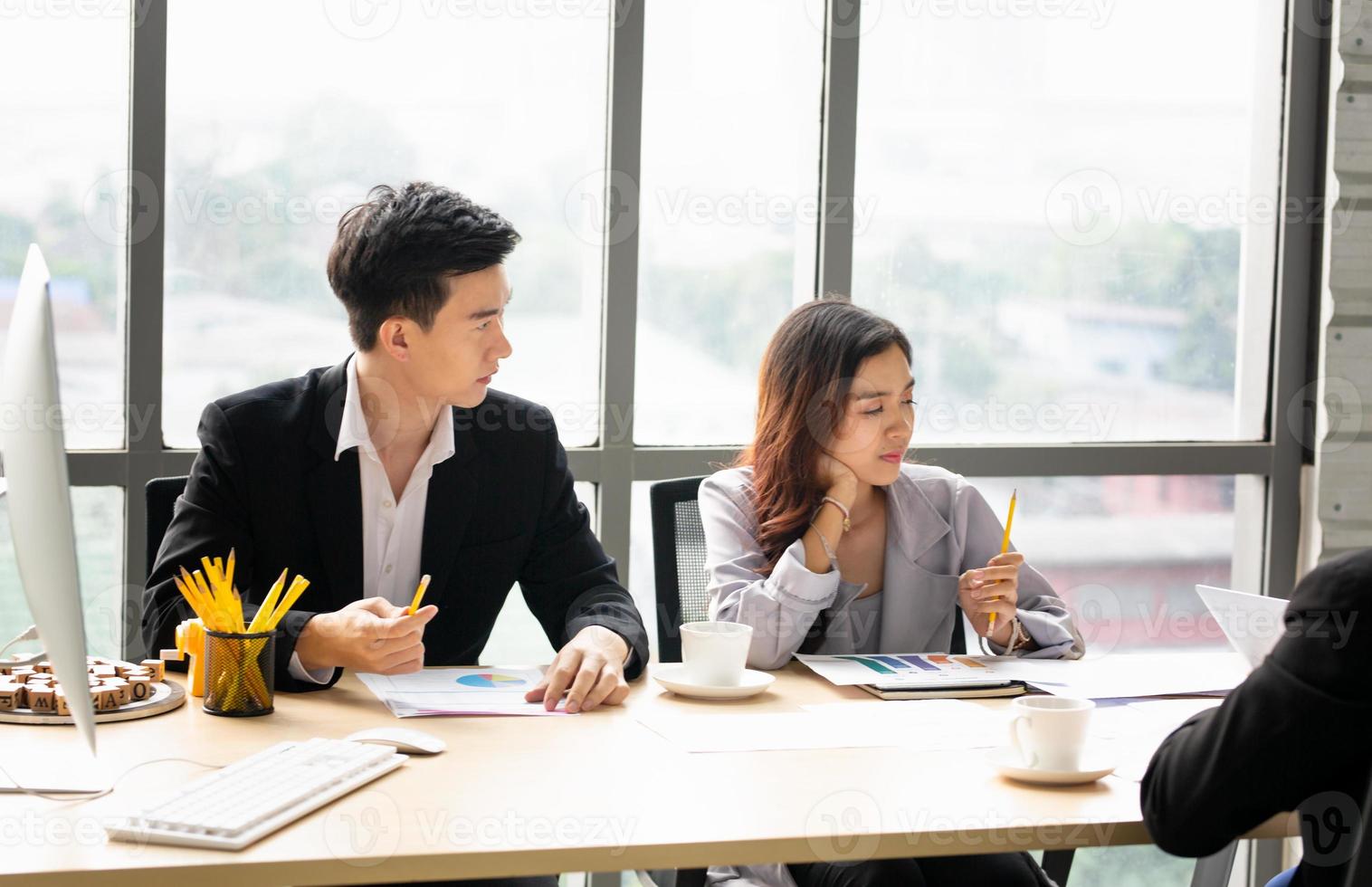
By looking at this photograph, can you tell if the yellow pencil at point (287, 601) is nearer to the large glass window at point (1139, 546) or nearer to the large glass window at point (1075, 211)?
the large glass window at point (1075, 211)

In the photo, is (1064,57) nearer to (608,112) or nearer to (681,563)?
(608,112)

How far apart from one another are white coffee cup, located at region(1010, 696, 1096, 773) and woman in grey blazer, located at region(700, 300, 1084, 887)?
0.66 m

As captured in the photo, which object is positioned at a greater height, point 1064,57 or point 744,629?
point 1064,57

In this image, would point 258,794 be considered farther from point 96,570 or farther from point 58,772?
point 96,570

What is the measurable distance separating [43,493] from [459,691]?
76cm

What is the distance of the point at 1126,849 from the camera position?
11.5 ft

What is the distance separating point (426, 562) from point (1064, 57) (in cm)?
214

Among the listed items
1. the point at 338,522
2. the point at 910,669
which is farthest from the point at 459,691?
the point at 910,669

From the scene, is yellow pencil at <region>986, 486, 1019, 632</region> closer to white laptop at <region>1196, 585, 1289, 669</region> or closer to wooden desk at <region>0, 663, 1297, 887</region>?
white laptop at <region>1196, 585, 1289, 669</region>

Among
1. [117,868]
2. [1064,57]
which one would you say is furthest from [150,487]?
[1064,57]

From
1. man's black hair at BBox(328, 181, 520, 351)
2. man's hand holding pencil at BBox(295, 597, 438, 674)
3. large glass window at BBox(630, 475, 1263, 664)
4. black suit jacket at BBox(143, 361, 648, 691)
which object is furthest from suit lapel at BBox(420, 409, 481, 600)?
large glass window at BBox(630, 475, 1263, 664)

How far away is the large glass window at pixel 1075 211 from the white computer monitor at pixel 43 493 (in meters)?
2.30

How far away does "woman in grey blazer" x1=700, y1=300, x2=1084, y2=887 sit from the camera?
86.4 inches

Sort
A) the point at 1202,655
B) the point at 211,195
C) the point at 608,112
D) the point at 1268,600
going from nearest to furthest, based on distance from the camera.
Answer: the point at 1268,600
the point at 1202,655
the point at 211,195
the point at 608,112
